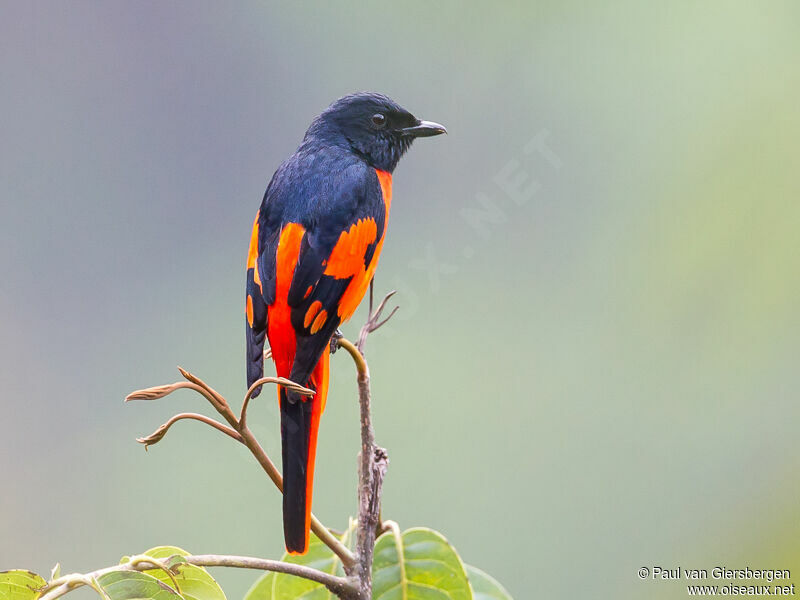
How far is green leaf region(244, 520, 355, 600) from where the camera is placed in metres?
1.11

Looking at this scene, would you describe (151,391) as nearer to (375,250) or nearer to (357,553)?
(357,553)

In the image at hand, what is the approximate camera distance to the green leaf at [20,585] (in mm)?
850

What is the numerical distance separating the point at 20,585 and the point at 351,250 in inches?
25.7

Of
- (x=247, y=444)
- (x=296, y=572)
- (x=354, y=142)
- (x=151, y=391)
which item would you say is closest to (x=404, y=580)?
(x=296, y=572)

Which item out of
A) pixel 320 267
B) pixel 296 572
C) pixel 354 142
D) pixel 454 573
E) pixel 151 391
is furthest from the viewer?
pixel 354 142

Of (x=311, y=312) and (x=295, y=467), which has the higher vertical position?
(x=311, y=312)

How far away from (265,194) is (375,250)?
0.20 metres

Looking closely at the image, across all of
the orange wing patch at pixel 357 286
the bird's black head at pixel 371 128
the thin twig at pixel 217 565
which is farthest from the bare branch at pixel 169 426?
the bird's black head at pixel 371 128

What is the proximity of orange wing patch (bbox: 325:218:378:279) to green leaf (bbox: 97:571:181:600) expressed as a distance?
1.71ft

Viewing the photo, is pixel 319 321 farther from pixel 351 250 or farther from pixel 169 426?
pixel 169 426

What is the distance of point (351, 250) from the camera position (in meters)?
1.28

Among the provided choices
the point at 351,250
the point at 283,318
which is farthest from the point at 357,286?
the point at 283,318

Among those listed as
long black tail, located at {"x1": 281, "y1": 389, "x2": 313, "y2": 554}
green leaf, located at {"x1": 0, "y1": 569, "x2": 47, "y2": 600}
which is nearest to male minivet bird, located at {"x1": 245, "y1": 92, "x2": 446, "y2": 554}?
long black tail, located at {"x1": 281, "y1": 389, "x2": 313, "y2": 554}

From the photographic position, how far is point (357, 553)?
0.99 m
